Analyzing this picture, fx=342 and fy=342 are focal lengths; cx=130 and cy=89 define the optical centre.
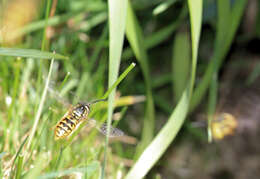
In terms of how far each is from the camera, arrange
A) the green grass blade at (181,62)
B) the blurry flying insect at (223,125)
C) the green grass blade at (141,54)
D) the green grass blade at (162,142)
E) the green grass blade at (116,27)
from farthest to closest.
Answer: the blurry flying insect at (223,125)
the green grass blade at (181,62)
the green grass blade at (141,54)
the green grass blade at (162,142)
the green grass blade at (116,27)

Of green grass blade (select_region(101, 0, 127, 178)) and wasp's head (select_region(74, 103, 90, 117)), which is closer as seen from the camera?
green grass blade (select_region(101, 0, 127, 178))

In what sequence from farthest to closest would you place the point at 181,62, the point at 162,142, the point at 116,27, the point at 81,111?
1. the point at 181,62
2. the point at 81,111
3. the point at 162,142
4. the point at 116,27

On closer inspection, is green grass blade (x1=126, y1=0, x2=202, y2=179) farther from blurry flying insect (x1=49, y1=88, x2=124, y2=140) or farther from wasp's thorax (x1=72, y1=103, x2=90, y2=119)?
wasp's thorax (x1=72, y1=103, x2=90, y2=119)

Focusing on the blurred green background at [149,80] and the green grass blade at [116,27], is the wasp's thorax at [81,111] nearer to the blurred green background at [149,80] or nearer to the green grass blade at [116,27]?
the blurred green background at [149,80]

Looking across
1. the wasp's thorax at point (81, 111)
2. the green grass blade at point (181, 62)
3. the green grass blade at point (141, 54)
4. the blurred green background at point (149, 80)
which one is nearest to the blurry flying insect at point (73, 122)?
the wasp's thorax at point (81, 111)

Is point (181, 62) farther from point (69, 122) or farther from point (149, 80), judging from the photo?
point (69, 122)

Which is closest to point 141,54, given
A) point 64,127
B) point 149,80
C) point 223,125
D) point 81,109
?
point 149,80

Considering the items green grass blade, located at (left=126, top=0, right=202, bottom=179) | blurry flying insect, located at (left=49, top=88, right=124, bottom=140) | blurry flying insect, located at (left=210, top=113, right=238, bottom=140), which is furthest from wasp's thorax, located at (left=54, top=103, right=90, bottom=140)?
blurry flying insect, located at (left=210, top=113, right=238, bottom=140)
